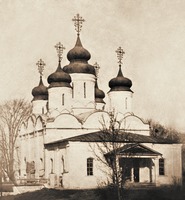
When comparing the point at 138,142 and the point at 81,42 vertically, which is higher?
→ the point at 81,42

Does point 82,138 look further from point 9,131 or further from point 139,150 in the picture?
point 9,131

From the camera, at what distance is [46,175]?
109ft

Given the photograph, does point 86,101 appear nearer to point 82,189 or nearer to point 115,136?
point 82,189

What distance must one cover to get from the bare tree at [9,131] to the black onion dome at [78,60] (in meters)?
5.58

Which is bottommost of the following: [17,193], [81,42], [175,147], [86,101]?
[17,193]

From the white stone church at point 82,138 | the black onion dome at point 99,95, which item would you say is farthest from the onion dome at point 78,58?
the black onion dome at point 99,95

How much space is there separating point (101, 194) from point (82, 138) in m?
5.95

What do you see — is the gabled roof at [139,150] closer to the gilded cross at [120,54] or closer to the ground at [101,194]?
the ground at [101,194]

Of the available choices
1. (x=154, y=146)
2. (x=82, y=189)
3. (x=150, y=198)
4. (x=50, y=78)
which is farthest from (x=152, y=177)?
(x=50, y=78)

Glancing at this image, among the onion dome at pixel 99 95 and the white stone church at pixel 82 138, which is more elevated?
the onion dome at pixel 99 95

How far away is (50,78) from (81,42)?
11.1ft

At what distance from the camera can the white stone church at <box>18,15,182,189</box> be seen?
29953 mm

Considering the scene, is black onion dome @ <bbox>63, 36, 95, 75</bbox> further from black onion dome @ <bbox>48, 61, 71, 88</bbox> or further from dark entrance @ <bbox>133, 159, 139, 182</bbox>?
dark entrance @ <bbox>133, 159, 139, 182</bbox>

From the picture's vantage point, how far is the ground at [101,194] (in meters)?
24.5
